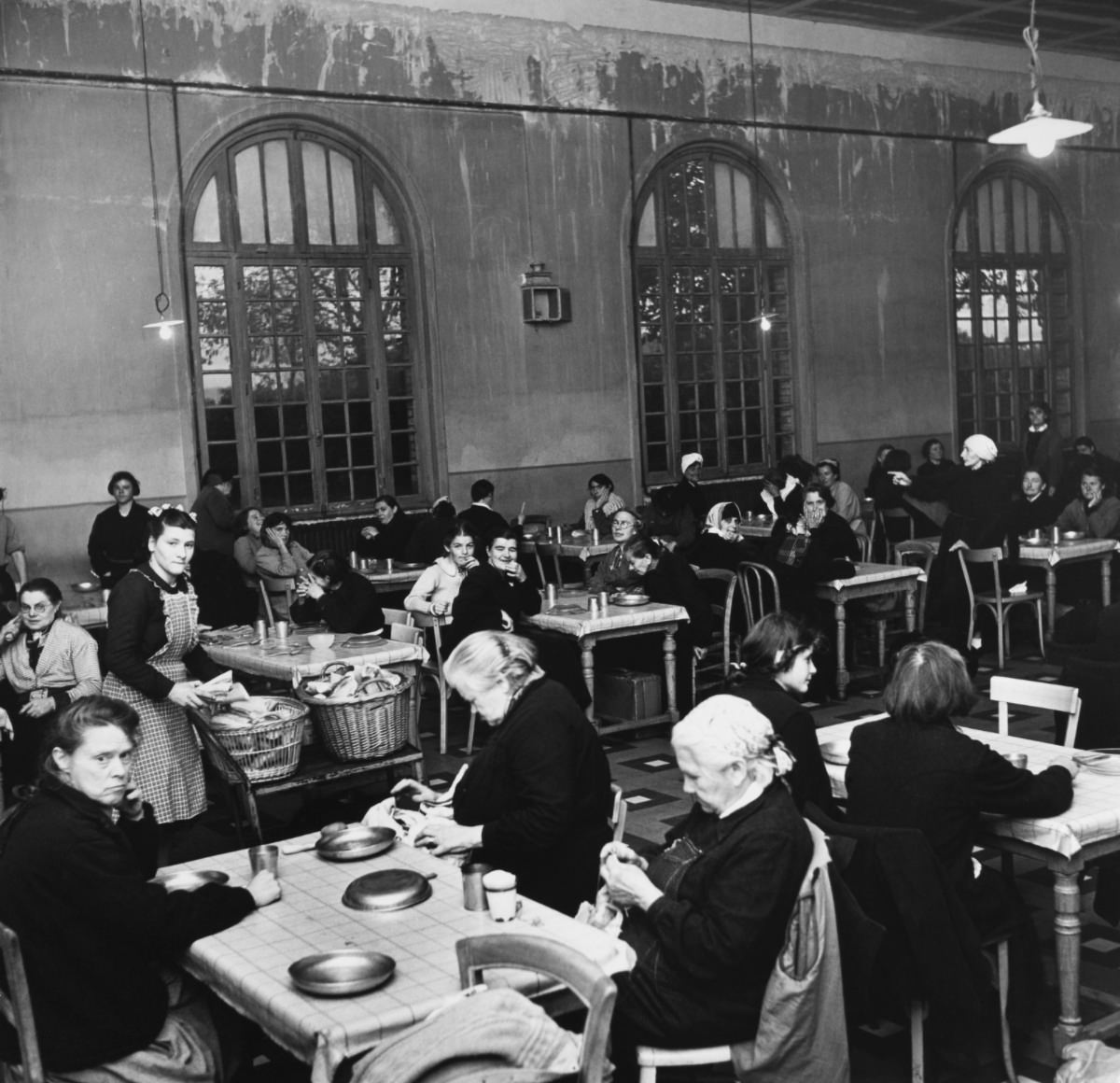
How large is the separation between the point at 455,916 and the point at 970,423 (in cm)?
1442

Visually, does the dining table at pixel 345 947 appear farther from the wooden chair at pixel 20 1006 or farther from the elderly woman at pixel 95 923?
the wooden chair at pixel 20 1006

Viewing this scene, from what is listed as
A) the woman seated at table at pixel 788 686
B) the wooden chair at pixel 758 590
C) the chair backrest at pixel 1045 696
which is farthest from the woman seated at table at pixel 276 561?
the chair backrest at pixel 1045 696

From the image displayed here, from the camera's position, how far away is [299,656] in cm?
732

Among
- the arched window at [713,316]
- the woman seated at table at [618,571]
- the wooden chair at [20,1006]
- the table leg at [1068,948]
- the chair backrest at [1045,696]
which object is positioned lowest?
the table leg at [1068,948]

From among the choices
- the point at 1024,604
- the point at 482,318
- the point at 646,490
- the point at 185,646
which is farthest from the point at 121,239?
the point at 1024,604

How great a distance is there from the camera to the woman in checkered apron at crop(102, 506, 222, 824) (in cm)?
541

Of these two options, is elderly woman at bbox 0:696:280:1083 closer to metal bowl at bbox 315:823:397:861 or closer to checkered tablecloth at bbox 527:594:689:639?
metal bowl at bbox 315:823:397:861

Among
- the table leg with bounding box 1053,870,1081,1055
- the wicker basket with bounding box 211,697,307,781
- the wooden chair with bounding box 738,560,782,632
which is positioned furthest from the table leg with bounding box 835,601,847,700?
the table leg with bounding box 1053,870,1081,1055

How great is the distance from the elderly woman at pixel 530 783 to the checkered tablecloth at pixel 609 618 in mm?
3784

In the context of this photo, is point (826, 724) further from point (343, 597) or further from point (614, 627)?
point (343, 597)

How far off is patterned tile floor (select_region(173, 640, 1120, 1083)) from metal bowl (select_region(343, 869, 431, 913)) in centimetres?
79

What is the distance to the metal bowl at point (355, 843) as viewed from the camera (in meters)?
3.96

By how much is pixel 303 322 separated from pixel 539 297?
227cm

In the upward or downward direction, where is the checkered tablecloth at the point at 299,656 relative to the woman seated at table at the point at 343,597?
downward
